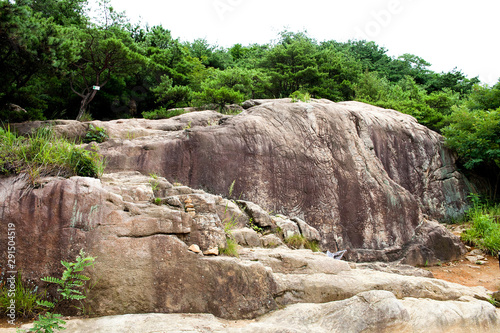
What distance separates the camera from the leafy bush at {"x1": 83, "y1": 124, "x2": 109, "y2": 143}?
752cm

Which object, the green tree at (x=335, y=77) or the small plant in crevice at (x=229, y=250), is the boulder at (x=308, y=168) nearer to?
the small plant in crevice at (x=229, y=250)

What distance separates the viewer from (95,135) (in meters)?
7.57

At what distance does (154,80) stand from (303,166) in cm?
1134

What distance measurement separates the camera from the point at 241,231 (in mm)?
5113

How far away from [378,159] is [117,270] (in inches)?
305

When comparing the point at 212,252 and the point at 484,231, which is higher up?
the point at 212,252

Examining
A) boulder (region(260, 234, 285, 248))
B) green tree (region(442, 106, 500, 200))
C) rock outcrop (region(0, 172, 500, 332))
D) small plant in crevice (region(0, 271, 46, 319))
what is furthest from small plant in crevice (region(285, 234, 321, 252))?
green tree (region(442, 106, 500, 200))

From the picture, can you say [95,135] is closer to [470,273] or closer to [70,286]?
[70,286]

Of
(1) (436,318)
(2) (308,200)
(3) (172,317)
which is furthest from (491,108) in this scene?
(3) (172,317)

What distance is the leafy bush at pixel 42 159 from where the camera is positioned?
3510mm

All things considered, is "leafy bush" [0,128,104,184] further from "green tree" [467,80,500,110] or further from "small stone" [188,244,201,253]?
"green tree" [467,80,500,110]

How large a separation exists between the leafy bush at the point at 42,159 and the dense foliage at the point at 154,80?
16.8 ft

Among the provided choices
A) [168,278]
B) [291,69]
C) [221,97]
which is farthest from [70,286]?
[291,69]

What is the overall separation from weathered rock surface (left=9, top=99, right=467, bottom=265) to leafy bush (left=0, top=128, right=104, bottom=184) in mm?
2665
